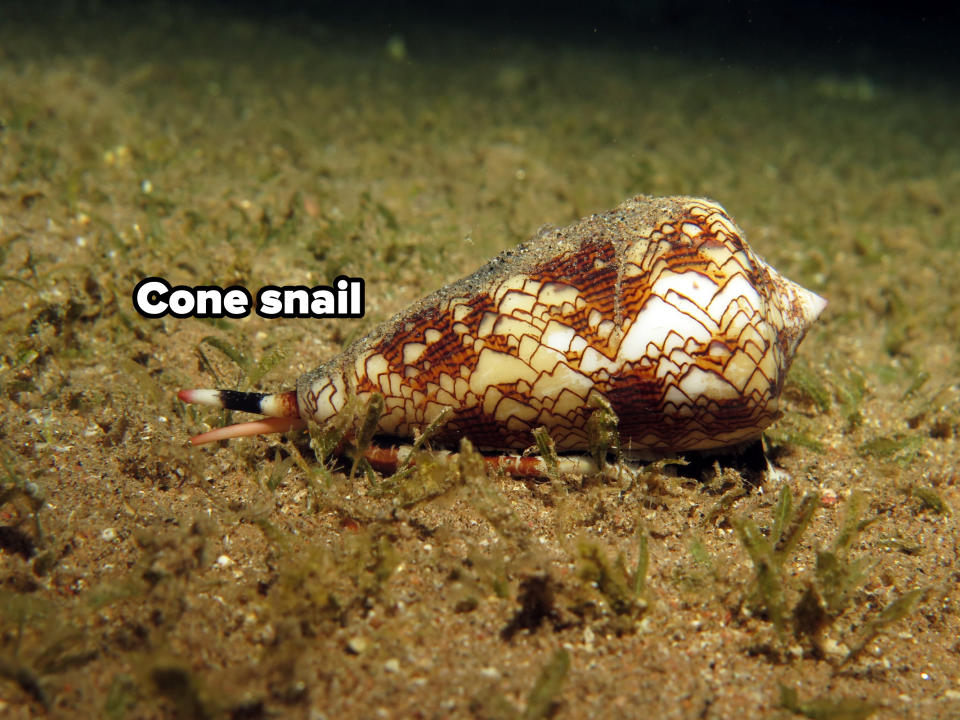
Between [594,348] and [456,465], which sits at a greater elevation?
[594,348]

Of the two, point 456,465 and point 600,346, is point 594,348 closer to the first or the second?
point 600,346

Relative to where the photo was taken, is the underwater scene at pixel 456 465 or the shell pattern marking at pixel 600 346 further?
the shell pattern marking at pixel 600 346

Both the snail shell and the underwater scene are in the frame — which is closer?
the underwater scene

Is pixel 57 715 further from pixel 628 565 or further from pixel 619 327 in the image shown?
pixel 619 327

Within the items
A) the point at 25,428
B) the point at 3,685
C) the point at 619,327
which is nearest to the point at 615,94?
the point at 619,327

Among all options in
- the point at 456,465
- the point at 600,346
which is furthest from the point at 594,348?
the point at 456,465

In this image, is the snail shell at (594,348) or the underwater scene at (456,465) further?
the snail shell at (594,348)
